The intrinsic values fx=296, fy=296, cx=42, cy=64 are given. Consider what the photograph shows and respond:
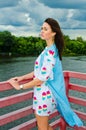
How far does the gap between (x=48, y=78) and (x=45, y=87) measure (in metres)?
0.09

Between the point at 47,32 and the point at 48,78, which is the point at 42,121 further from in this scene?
the point at 47,32

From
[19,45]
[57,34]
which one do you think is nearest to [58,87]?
[57,34]

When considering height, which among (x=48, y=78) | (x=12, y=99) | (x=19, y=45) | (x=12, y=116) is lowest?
(x=19, y=45)

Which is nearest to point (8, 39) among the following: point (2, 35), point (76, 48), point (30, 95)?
point (2, 35)

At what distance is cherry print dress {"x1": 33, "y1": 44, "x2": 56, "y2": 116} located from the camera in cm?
280

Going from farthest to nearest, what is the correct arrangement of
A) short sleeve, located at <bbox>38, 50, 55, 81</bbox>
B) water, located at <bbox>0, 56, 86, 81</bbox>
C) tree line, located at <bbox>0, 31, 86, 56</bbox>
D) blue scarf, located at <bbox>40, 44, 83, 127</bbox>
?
tree line, located at <bbox>0, 31, 86, 56</bbox>
water, located at <bbox>0, 56, 86, 81</bbox>
blue scarf, located at <bbox>40, 44, 83, 127</bbox>
short sleeve, located at <bbox>38, 50, 55, 81</bbox>

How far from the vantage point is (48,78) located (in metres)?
2.85

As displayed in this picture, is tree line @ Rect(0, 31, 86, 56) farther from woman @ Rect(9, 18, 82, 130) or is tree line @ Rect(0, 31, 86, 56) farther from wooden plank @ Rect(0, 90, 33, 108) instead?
woman @ Rect(9, 18, 82, 130)

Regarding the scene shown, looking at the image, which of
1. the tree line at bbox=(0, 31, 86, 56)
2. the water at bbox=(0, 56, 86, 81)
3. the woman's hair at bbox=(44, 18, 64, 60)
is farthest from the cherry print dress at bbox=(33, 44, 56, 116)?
the tree line at bbox=(0, 31, 86, 56)

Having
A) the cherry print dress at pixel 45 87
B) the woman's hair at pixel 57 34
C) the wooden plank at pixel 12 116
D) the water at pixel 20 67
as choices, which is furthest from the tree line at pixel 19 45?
the cherry print dress at pixel 45 87

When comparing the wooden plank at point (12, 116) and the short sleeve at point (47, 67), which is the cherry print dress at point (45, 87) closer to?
the short sleeve at point (47, 67)

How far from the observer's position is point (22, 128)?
3488 mm

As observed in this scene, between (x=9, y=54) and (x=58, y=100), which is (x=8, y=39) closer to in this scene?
(x=9, y=54)

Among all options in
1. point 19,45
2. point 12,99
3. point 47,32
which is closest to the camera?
point 47,32
